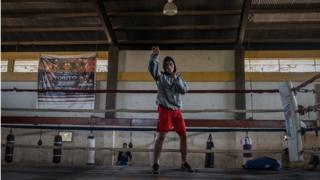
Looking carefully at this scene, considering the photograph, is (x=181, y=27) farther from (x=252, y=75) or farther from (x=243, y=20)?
(x=252, y=75)

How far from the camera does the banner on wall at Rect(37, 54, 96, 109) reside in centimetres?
912

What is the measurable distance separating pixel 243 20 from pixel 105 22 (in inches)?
123

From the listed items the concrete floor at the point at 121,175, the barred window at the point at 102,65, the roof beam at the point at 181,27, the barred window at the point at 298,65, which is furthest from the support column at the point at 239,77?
the concrete floor at the point at 121,175

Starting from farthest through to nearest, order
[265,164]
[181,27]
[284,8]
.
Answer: [181,27]
[284,8]
[265,164]

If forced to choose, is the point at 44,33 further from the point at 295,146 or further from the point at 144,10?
the point at 295,146

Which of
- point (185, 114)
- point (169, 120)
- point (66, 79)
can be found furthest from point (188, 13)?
point (169, 120)

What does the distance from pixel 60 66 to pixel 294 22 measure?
588cm

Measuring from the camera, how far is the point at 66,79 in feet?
30.5

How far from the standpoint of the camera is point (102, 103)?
367 inches

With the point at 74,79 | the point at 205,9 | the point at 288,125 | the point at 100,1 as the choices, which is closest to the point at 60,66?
the point at 74,79

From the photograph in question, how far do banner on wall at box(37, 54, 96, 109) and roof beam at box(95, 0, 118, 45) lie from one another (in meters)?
0.72

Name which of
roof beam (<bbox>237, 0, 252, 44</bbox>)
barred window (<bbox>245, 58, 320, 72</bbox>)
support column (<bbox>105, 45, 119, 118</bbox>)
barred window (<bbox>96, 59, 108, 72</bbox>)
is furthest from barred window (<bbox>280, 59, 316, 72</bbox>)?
barred window (<bbox>96, 59, 108, 72</bbox>)

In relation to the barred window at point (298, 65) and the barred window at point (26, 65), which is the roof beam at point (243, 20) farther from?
the barred window at point (26, 65)

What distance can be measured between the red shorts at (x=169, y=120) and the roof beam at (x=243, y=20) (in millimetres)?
5129
